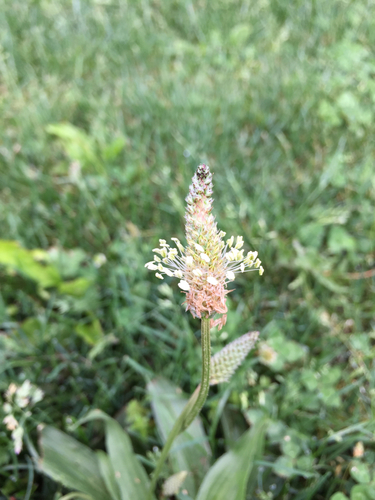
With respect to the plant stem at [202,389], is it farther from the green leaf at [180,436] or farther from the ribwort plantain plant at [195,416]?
the green leaf at [180,436]

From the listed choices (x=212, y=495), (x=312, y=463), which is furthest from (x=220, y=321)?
(x=312, y=463)

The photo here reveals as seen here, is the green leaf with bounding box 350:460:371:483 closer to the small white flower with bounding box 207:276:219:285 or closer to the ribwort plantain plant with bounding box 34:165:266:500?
the ribwort plantain plant with bounding box 34:165:266:500

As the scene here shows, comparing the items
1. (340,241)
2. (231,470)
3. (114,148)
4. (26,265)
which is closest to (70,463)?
(231,470)

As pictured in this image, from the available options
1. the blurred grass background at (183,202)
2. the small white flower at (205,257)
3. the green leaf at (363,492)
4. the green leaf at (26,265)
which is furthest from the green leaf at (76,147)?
the green leaf at (363,492)

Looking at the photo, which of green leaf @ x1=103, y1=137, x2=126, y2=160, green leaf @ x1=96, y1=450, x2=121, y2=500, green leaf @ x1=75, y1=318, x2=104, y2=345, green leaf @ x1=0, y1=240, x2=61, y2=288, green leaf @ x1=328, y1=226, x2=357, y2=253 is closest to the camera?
green leaf @ x1=96, y1=450, x2=121, y2=500

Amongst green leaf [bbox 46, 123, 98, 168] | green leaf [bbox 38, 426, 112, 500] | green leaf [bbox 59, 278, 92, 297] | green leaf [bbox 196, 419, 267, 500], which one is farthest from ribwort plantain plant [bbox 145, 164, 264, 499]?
green leaf [bbox 46, 123, 98, 168]

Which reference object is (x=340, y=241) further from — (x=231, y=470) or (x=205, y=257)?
(x=205, y=257)

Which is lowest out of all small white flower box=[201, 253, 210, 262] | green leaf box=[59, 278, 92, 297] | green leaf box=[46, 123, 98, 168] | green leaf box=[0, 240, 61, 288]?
small white flower box=[201, 253, 210, 262]
